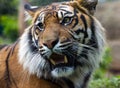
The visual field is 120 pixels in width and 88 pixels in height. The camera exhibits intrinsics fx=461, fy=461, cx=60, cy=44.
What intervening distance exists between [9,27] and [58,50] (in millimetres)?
14057

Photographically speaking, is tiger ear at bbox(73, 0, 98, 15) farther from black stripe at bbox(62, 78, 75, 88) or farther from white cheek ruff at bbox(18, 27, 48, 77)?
black stripe at bbox(62, 78, 75, 88)

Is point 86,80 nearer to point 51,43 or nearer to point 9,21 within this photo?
point 51,43

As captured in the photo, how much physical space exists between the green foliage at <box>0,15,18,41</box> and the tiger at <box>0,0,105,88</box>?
13.0 meters

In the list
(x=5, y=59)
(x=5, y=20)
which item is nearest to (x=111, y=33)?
(x=5, y=20)

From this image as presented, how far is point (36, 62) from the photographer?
4.50 meters

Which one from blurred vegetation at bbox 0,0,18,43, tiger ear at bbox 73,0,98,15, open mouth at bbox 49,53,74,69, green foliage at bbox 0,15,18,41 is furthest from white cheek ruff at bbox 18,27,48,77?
green foliage at bbox 0,15,18,41

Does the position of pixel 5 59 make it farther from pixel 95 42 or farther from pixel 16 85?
pixel 95 42

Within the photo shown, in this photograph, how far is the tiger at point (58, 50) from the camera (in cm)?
424

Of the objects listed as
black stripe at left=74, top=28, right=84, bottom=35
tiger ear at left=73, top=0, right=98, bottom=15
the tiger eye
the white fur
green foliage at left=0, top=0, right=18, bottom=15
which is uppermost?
tiger ear at left=73, top=0, right=98, bottom=15

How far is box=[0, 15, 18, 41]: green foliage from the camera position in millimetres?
17777

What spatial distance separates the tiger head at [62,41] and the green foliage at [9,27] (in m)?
→ 13.1

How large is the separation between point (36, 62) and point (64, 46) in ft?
1.56

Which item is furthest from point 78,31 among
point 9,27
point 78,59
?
point 9,27

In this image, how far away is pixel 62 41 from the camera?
13.5 feet
